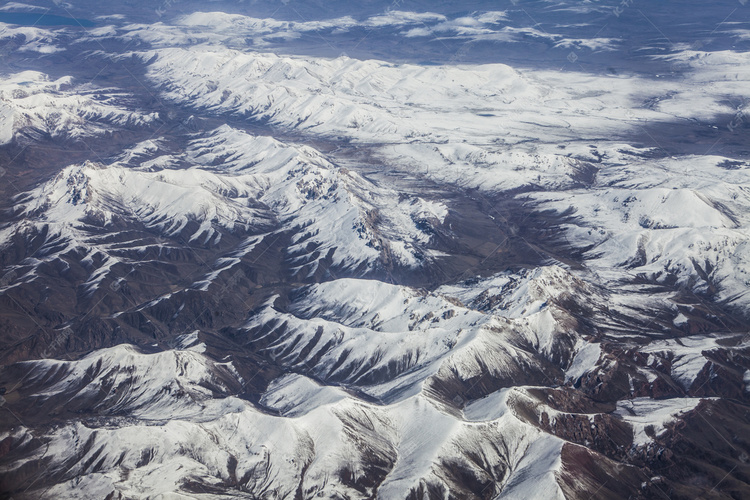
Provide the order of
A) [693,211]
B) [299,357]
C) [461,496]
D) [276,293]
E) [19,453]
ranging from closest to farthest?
[461,496] < [19,453] < [299,357] < [276,293] < [693,211]

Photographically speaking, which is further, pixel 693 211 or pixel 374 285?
pixel 693 211

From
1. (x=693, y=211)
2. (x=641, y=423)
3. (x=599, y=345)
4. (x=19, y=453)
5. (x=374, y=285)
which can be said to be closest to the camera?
(x=19, y=453)

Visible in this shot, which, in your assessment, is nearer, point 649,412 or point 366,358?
point 649,412

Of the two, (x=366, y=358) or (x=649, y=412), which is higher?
(x=366, y=358)

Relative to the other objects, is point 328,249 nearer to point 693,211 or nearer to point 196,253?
point 196,253

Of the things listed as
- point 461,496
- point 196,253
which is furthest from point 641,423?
point 196,253

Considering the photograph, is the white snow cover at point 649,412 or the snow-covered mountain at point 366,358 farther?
the white snow cover at point 649,412

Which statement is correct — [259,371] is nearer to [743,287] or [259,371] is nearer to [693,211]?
[743,287]

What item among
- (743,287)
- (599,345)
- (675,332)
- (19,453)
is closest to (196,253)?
(19,453)

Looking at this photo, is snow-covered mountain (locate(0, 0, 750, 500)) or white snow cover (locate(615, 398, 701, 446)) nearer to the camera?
snow-covered mountain (locate(0, 0, 750, 500))

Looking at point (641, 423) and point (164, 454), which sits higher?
point (164, 454)
